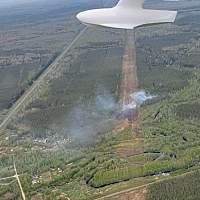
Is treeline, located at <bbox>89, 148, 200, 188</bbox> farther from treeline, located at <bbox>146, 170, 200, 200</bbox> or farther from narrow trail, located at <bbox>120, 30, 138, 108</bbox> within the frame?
narrow trail, located at <bbox>120, 30, 138, 108</bbox>

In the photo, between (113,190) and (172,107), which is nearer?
(113,190)

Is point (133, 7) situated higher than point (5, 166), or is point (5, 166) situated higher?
point (133, 7)

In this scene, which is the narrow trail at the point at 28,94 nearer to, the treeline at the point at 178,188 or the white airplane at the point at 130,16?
the treeline at the point at 178,188

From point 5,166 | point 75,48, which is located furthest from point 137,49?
point 5,166

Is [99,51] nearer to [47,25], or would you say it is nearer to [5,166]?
[47,25]

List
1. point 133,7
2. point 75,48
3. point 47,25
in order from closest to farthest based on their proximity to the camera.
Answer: point 133,7 → point 75,48 → point 47,25

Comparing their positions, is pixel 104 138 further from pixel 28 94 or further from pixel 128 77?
pixel 128 77

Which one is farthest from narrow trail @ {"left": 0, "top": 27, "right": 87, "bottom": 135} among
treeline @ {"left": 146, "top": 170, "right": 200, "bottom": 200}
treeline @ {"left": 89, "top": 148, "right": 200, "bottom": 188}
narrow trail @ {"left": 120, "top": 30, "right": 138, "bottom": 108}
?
treeline @ {"left": 146, "top": 170, "right": 200, "bottom": 200}

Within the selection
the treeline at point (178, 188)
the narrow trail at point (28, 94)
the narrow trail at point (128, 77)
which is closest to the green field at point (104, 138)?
the treeline at point (178, 188)

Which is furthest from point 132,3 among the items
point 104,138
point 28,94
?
point 28,94
